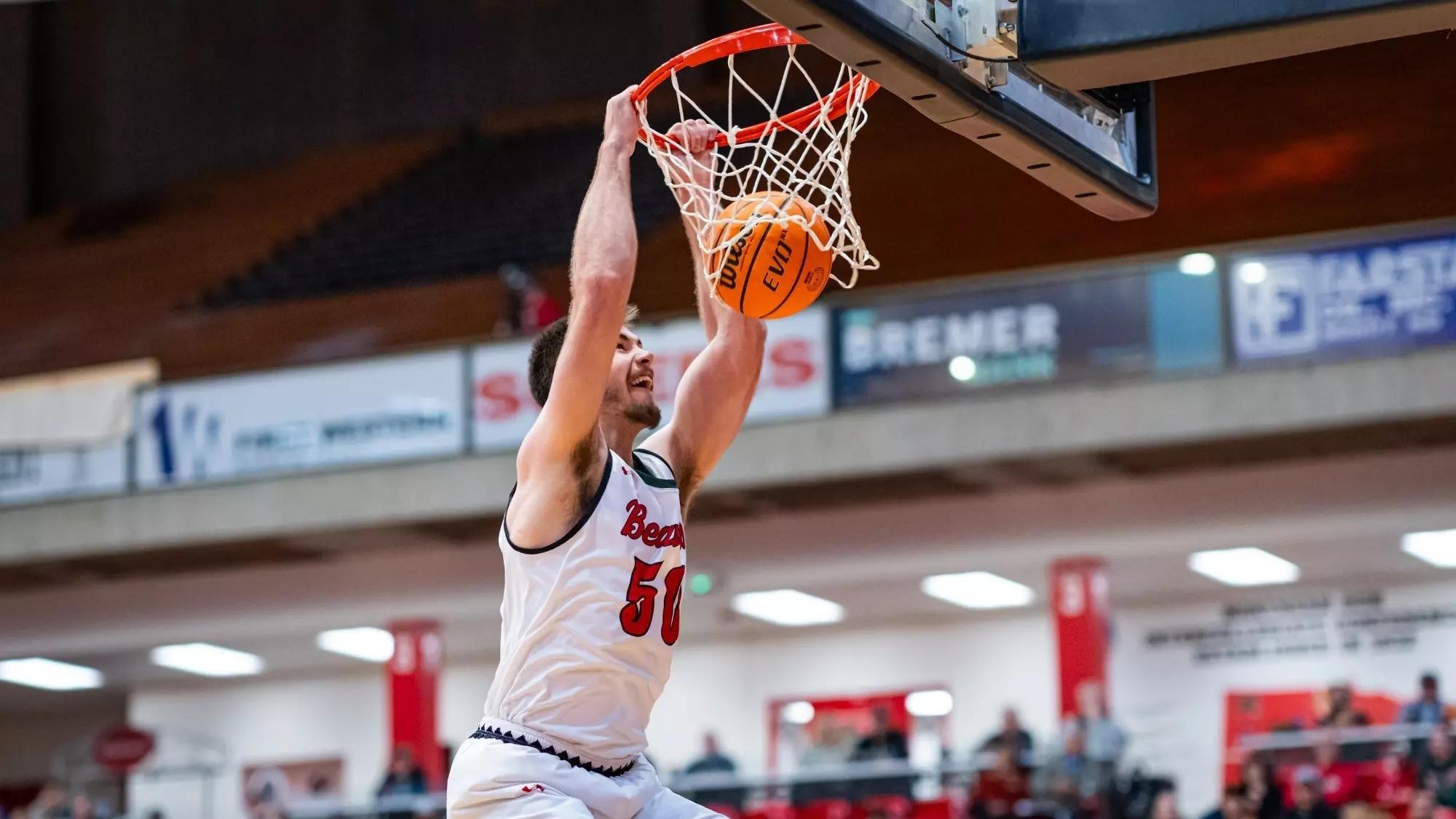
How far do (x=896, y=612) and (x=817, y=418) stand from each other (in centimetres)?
522

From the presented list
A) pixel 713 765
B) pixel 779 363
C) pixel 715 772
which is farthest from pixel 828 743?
pixel 779 363

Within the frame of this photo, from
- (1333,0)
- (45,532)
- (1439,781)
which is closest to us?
(1333,0)

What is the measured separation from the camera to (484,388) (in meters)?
17.4

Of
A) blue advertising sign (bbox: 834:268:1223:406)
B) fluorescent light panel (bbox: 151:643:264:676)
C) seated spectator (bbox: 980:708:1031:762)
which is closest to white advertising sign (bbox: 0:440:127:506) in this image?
fluorescent light panel (bbox: 151:643:264:676)

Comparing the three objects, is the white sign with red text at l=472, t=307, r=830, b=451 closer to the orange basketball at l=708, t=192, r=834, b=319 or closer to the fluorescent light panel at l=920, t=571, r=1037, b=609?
the fluorescent light panel at l=920, t=571, r=1037, b=609

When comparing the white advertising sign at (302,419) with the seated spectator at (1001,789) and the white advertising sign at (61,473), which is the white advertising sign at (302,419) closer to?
the white advertising sign at (61,473)

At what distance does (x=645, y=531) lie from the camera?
16.3ft

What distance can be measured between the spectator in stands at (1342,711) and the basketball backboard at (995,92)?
34.8ft

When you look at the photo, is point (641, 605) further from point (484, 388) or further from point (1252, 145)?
point (1252, 145)

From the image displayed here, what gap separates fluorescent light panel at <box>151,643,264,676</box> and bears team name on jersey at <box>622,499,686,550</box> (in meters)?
17.2

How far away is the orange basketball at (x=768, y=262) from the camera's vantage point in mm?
5441

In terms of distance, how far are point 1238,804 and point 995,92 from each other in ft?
29.7

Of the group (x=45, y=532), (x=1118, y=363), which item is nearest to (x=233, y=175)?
(x=45, y=532)

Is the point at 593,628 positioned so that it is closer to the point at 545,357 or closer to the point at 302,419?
the point at 545,357
